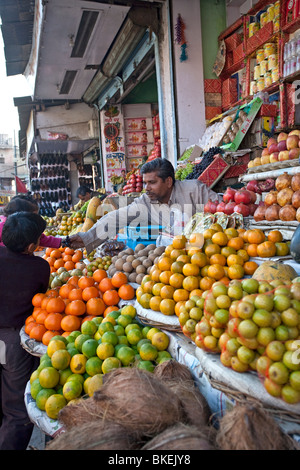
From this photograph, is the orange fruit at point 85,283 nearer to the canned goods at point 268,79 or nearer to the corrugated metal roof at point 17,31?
the canned goods at point 268,79

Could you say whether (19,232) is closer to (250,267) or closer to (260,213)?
(250,267)

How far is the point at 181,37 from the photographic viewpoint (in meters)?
6.00

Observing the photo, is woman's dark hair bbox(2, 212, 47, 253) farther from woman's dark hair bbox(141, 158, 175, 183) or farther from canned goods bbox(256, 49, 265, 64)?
canned goods bbox(256, 49, 265, 64)

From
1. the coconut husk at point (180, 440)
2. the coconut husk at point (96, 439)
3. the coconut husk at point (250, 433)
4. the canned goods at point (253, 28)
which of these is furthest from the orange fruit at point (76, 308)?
the canned goods at point (253, 28)

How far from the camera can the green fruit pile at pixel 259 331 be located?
1177 mm

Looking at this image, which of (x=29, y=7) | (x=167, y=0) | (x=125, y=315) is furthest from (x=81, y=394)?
(x=29, y=7)

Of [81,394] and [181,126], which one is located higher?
[181,126]

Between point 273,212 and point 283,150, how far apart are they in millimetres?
1025

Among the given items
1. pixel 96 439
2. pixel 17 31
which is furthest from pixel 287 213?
pixel 17 31

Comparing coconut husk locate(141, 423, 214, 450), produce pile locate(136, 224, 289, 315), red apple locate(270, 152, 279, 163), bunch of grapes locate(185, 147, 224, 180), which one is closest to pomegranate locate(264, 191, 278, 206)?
produce pile locate(136, 224, 289, 315)

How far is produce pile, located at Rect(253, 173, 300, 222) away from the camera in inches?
89.8

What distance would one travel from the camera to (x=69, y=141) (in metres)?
11.2

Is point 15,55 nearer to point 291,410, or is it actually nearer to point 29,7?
point 29,7
